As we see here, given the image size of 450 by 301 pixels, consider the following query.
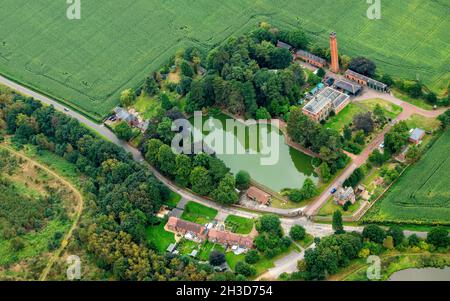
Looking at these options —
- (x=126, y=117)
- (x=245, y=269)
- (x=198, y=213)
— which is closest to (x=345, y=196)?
(x=245, y=269)

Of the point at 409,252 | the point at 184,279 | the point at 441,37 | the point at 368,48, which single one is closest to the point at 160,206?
the point at 184,279

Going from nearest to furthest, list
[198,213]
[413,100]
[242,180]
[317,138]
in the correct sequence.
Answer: [198,213] < [242,180] < [317,138] < [413,100]

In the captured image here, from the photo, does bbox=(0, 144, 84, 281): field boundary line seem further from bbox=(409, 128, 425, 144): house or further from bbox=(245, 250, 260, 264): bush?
bbox=(409, 128, 425, 144): house

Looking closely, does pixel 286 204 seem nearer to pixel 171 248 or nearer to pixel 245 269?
pixel 245 269

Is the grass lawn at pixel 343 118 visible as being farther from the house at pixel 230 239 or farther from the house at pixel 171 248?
the house at pixel 171 248

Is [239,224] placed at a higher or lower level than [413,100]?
lower

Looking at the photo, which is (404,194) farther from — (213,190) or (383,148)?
(213,190)

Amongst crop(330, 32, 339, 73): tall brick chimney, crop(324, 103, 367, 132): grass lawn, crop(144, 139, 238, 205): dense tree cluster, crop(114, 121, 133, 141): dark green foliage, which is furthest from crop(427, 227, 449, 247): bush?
crop(114, 121, 133, 141): dark green foliage
